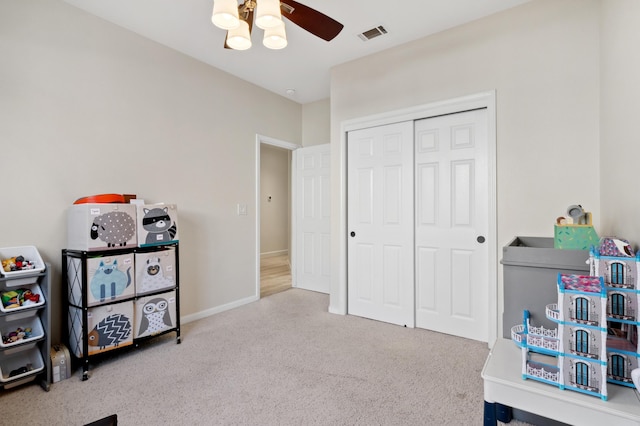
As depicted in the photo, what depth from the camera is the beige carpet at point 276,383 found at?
172cm

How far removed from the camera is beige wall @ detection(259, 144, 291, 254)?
701cm

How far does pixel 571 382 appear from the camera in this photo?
1.07 m

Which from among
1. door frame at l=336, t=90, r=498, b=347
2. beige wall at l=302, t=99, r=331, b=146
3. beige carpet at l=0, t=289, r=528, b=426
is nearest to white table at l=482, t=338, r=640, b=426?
beige carpet at l=0, t=289, r=528, b=426

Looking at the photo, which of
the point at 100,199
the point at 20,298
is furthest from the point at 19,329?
the point at 100,199

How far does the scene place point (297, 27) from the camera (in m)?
2.65

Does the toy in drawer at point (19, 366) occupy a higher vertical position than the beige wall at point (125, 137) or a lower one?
lower

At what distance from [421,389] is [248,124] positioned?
3.19 meters

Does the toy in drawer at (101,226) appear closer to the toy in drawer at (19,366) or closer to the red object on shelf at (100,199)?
the red object on shelf at (100,199)

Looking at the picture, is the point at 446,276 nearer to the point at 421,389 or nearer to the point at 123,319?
the point at 421,389

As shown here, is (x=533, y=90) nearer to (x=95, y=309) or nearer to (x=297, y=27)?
(x=297, y=27)

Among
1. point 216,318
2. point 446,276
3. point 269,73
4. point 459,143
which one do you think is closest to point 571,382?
point 446,276

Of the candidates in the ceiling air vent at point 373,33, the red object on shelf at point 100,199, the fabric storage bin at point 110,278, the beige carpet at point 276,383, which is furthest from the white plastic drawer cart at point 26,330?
the ceiling air vent at point 373,33

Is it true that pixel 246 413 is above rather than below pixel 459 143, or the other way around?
below

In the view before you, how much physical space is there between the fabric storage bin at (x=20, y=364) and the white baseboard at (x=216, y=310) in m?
1.15
